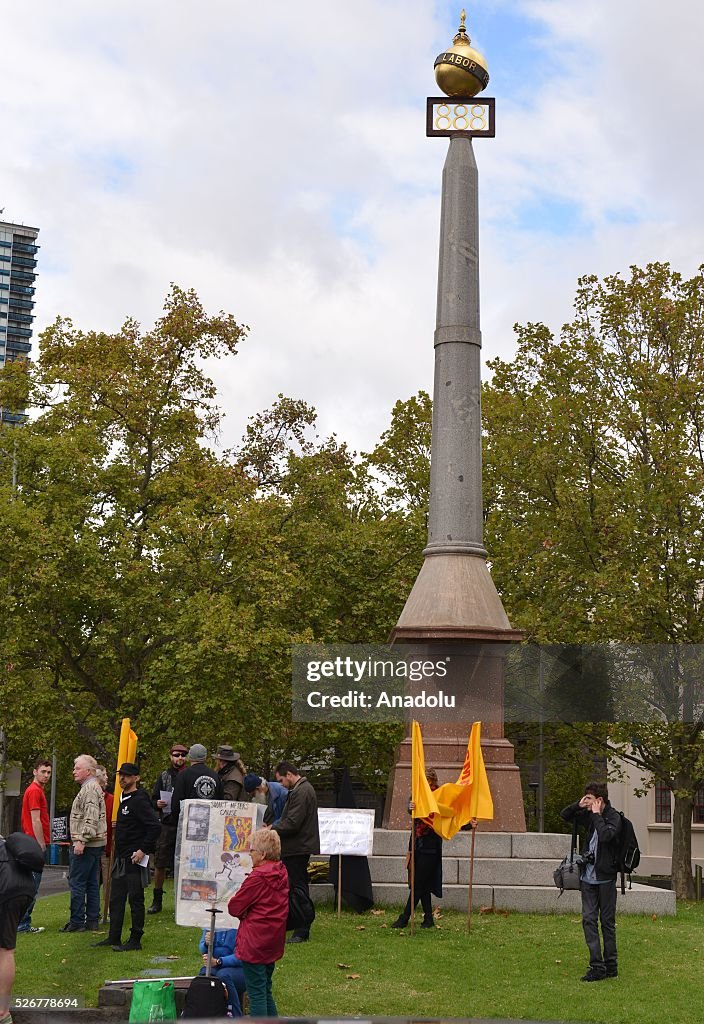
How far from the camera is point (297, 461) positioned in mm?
36906

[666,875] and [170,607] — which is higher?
[170,607]

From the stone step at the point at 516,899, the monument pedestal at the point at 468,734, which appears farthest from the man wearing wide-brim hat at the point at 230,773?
the monument pedestal at the point at 468,734

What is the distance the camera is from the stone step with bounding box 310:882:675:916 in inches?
630

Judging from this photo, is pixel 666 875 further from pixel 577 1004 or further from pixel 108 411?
pixel 577 1004

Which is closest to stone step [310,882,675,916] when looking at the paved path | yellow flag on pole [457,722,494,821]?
yellow flag on pole [457,722,494,821]

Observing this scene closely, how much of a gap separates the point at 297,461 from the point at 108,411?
7.10 meters

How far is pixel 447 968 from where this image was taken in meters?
12.2

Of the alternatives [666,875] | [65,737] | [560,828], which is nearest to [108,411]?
[65,737]

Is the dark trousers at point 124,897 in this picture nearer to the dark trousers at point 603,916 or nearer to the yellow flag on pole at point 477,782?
the yellow flag on pole at point 477,782

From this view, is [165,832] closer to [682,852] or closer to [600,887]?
[600,887]

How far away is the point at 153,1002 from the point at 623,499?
19.3 metres

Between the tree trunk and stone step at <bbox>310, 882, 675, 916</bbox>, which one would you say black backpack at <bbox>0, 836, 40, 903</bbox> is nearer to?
stone step at <bbox>310, 882, 675, 916</bbox>

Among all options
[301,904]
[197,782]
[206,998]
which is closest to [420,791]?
[301,904]

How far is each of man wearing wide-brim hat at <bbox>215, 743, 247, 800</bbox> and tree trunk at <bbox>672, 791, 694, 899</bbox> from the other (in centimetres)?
1373
